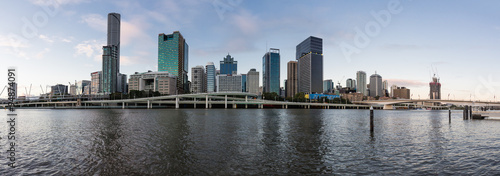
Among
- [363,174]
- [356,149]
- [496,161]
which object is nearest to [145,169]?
→ [363,174]

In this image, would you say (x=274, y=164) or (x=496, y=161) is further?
(x=496, y=161)

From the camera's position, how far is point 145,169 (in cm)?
1559

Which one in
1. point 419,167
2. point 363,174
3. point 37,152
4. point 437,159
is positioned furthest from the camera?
point 37,152

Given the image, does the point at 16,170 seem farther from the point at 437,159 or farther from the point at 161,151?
the point at 437,159

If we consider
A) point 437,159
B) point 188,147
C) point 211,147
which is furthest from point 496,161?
point 188,147

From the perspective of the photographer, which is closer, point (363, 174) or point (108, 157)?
point (363, 174)

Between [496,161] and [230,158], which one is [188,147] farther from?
[496,161]

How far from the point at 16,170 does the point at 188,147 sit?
1148 centimetres

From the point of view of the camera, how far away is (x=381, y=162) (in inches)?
695

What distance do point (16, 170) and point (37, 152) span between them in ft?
19.7

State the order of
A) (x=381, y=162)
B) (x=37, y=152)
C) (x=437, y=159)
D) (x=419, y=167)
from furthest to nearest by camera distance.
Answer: (x=37, y=152) → (x=437, y=159) → (x=381, y=162) → (x=419, y=167)

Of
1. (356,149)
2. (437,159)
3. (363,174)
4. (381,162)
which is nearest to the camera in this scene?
(363,174)

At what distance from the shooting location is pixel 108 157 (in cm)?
1889

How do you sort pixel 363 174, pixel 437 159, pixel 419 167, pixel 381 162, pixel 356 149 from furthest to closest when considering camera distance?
pixel 356 149 < pixel 437 159 < pixel 381 162 < pixel 419 167 < pixel 363 174
